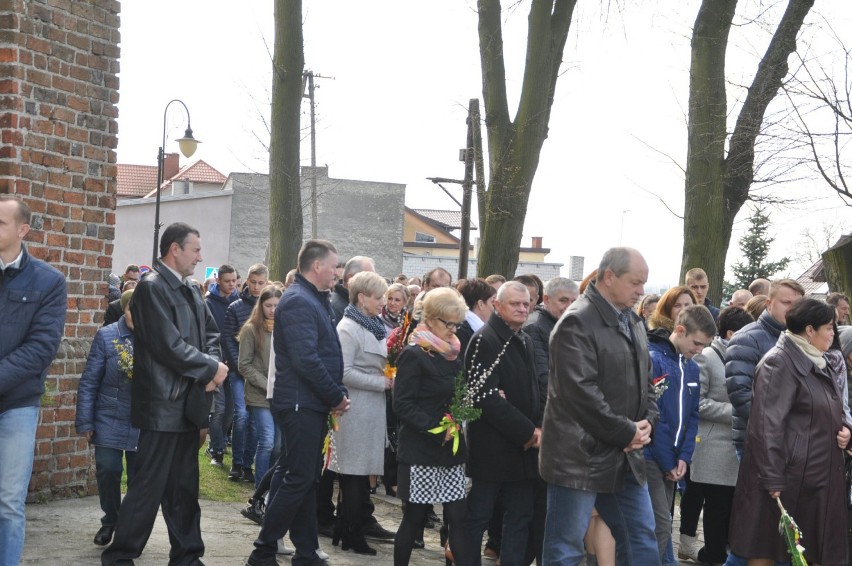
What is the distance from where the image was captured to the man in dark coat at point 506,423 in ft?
22.4

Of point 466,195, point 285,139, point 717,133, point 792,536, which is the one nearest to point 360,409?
point 792,536

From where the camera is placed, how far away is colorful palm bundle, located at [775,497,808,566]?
20.8ft

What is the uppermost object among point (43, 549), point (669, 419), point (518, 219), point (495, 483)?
point (518, 219)

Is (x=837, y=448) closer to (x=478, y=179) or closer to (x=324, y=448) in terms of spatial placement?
(x=324, y=448)

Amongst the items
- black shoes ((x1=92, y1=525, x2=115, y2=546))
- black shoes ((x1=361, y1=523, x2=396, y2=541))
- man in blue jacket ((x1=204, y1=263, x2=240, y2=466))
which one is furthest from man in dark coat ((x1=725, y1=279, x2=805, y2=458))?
A: man in blue jacket ((x1=204, y1=263, x2=240, y2=466))


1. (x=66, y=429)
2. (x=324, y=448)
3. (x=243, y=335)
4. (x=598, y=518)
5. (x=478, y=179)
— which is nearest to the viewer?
(x=598, y=518)

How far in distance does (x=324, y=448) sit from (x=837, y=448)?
3513 mm

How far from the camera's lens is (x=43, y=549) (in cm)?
696

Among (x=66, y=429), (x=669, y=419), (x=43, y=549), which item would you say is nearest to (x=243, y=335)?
(x=66, y=429)

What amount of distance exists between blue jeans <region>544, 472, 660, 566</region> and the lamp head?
68.7 feet

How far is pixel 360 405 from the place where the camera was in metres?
7.94

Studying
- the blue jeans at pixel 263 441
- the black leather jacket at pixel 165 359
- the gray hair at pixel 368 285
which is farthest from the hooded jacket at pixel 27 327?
the blue jeans at pixel 263 441

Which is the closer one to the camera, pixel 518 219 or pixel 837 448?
pixel 837 448

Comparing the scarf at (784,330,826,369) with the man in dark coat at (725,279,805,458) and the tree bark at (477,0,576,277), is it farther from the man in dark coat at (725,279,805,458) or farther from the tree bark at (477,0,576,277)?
the tree bark at (477,0,576,277)
